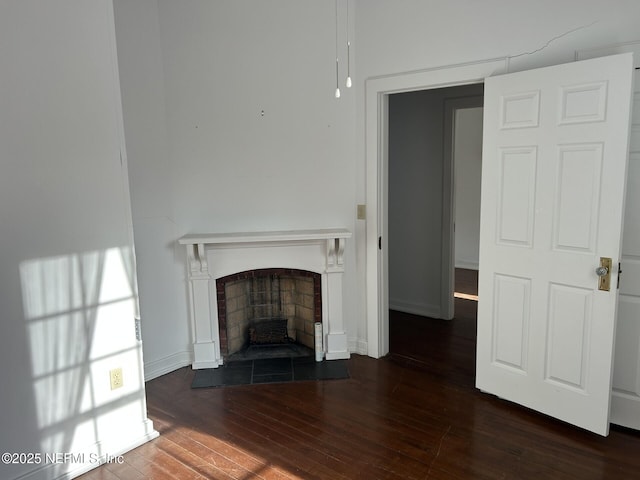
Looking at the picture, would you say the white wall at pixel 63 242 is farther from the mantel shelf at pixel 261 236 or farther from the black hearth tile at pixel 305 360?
the black hearth tile at pixel 305 360

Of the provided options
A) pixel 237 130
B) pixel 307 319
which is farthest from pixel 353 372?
pixel 237 130

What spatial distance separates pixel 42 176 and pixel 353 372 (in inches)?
99.6

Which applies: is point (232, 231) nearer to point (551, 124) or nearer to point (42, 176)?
point (42, 176)

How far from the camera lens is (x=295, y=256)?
3816 mm

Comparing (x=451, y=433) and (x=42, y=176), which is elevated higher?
(x=42, y=176)

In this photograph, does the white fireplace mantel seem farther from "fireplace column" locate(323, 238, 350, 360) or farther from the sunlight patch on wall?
the sunlight patch on wall

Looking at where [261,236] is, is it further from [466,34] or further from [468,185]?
[468,185]

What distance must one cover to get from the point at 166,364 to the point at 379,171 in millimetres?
2309

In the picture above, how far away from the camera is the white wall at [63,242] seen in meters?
2.22

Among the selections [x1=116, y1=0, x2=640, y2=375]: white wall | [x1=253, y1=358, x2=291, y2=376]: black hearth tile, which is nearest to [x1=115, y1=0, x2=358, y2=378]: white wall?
[x1=116, y1=0, x2=640, y2=375]: white wall

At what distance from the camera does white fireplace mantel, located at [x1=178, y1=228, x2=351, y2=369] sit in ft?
11.9

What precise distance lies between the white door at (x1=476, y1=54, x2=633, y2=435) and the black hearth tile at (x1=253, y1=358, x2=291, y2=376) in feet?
4.99

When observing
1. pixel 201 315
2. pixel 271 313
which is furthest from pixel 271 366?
pixel 201 315

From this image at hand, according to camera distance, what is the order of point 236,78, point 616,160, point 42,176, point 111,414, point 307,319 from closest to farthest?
point 42,176 → point 616,160 → point 111,414 → point 236,78 → point 307,319
